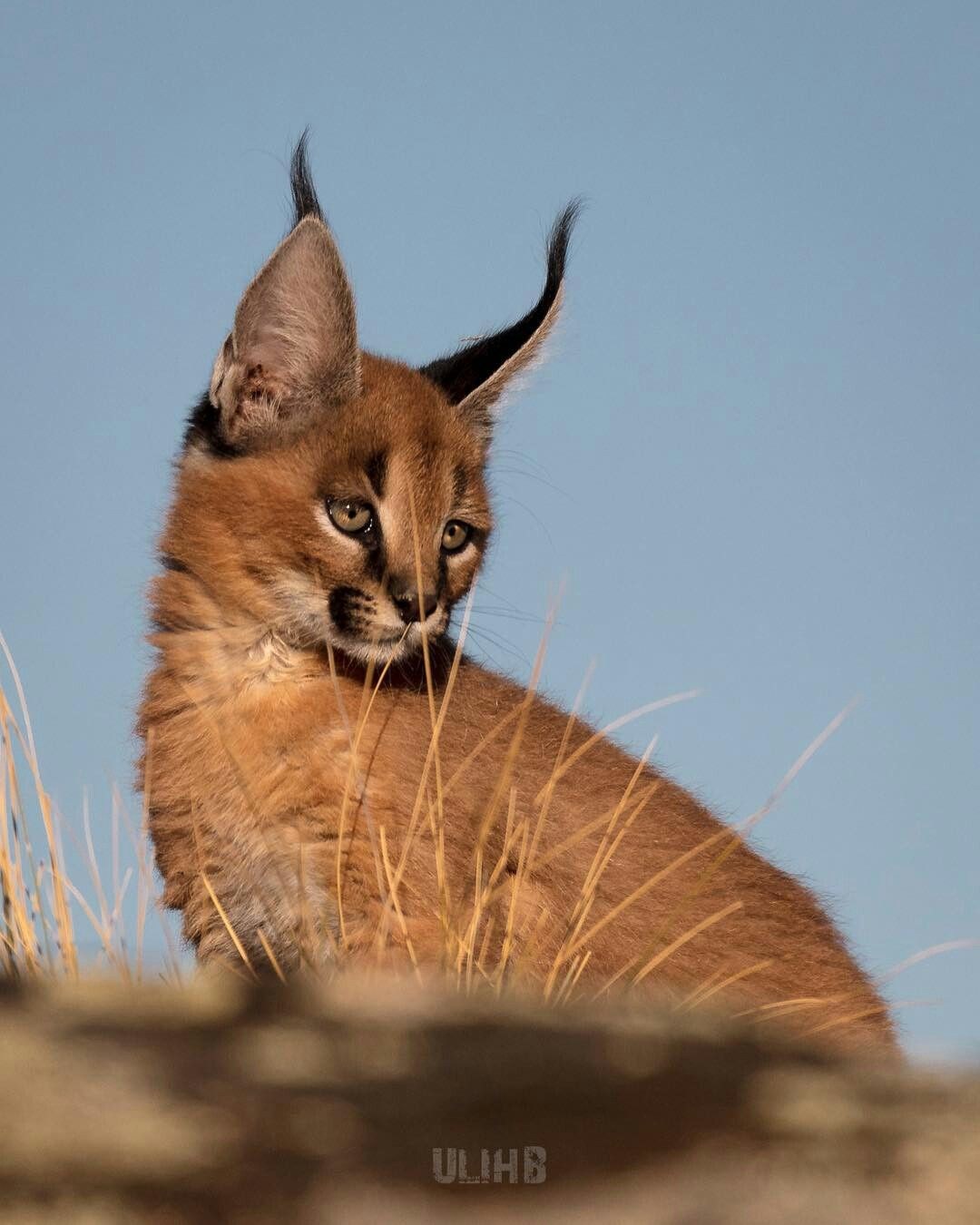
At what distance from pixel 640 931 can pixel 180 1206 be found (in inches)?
136

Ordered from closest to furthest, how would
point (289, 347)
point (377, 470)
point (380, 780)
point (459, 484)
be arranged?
1. point (380, 780)
2. point (377, 470)
3. point (289, 347)
4. point (459, 484)

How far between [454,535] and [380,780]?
113 centimetres

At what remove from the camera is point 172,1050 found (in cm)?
151

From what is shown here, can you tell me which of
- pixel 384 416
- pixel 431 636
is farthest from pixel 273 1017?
pixel 384 416

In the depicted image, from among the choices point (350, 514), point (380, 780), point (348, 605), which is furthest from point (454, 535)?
point (380, 780)

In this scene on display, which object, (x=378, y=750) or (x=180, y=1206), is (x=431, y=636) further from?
(x=180, y=1206)

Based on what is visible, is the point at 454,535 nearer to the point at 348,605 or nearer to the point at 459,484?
the point at 459,484

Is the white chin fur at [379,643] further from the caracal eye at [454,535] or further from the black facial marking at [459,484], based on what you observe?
the black facial marking at [459,484]

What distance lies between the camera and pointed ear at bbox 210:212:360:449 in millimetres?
5094

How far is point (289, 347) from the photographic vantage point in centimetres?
522

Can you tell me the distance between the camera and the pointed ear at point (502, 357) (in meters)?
5.76

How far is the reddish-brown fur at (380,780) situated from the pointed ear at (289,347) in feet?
0.13

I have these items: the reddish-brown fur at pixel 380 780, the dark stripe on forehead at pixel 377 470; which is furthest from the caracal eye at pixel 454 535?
the dark stripe on forehead at pixel 377 470

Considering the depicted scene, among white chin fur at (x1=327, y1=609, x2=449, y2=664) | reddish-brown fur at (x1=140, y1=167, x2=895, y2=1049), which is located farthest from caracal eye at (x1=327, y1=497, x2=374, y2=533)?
white chin fur at (x1=327, y1=609, x2=449, y2=664)
